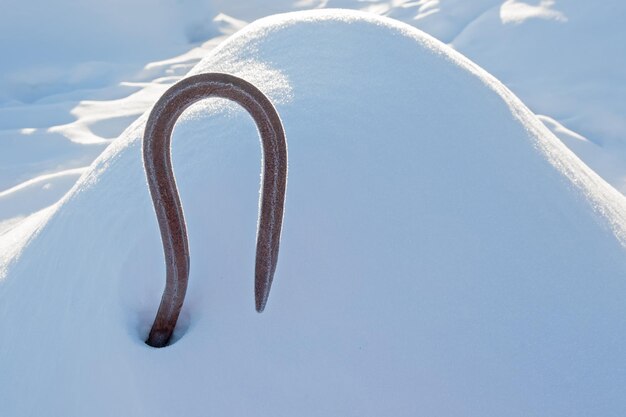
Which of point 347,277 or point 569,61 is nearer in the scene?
point 347,277

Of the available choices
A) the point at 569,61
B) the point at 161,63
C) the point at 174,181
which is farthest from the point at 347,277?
the point at 161,63

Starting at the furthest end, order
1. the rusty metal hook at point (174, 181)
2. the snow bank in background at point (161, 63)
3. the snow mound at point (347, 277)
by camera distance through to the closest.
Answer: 1. the snow bank in background at point (161, 63)
2. the snow mound at point (347, 277)
3. the rusty metal hook at point (174, 181)

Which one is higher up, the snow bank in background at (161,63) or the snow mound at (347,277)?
the snow mound at (347,277)

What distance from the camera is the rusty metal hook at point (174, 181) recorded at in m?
0.83

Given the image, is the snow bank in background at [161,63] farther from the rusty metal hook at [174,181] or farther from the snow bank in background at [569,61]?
the rusty metal hook at [174,181]

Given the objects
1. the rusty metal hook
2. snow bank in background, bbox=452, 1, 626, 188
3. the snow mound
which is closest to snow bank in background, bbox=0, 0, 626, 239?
snow bank in background, bbox=452, 1, 626, 188

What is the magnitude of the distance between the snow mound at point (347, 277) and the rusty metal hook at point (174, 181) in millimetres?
42

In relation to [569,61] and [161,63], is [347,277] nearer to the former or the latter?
[569,61]

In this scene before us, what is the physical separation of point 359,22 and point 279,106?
32 cm

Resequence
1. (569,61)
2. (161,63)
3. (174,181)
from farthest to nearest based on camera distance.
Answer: (161,63)
(569,61)
(174,181)

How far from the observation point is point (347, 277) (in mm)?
977

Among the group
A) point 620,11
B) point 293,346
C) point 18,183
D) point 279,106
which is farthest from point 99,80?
point 293,346

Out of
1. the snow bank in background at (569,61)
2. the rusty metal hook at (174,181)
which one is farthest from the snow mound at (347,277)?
the snow bank in background at (569,61)

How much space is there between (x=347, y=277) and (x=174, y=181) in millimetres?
285
